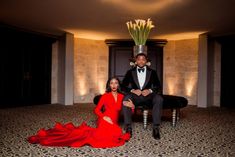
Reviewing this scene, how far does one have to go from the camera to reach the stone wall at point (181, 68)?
8.43 meters

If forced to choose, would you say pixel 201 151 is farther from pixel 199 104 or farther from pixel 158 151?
pixel 199 104

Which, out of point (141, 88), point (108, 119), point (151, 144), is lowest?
point (151, 144)

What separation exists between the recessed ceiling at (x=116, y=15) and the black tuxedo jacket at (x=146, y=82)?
1.36 m

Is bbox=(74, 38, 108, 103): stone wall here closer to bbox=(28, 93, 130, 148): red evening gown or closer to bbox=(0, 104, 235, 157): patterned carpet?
bbox=(0, 104, 235, 157): patterned carpet

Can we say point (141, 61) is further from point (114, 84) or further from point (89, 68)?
point (89, 68)

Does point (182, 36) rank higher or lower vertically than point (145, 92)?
higher

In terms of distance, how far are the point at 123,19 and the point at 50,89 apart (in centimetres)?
363

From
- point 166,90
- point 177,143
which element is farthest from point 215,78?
point 177,143

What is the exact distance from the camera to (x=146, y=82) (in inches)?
160

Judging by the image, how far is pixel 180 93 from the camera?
8.70m

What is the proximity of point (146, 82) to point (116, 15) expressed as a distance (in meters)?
2.13

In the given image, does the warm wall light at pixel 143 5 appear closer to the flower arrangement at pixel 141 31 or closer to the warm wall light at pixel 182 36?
the flower arrangement at pixel 141 31

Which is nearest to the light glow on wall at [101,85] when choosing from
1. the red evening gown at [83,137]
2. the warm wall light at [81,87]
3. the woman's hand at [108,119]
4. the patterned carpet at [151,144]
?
the warm wall light at [81,87]

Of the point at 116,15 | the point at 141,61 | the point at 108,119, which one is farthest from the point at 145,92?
the point at 116,15
